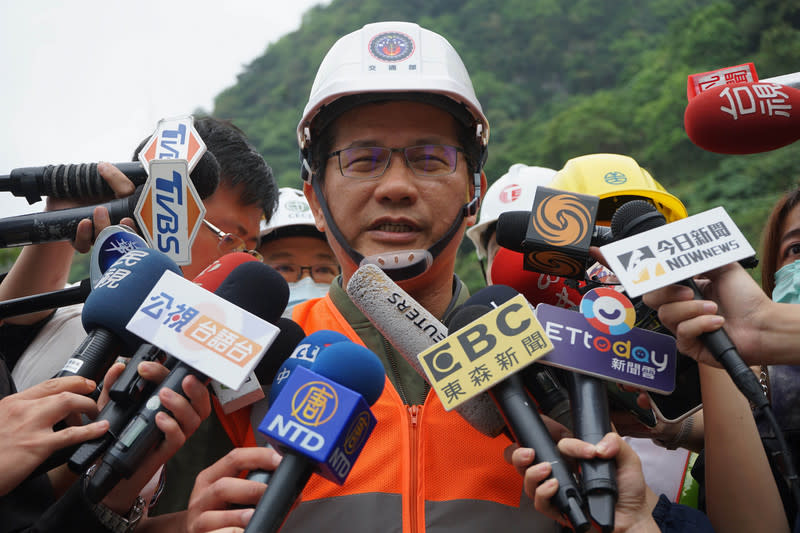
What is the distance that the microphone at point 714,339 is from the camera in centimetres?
171

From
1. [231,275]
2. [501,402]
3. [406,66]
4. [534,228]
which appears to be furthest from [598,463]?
[406,66]

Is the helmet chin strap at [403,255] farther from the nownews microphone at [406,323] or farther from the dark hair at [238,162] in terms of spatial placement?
the dark hair at [238,162]

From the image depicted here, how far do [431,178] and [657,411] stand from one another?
1.18 meters

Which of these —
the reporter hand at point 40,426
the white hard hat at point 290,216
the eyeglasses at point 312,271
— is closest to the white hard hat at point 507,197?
the eyeglasses at point 312,271

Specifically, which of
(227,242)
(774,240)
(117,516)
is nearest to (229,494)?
(117,516)

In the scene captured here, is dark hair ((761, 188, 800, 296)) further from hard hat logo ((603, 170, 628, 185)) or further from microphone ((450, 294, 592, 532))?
microphone ((450, 294, 592, 532))

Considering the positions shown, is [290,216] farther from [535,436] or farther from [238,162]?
[535,436]

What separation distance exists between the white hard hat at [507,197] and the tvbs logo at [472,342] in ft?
9.62

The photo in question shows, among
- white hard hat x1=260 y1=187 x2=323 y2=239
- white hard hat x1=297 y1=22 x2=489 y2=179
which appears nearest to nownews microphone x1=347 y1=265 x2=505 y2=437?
white hard hat x1=297 y1=22 x2=489 y2=179

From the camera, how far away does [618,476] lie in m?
1.74

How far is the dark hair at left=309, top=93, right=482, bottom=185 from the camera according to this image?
9.47 feet

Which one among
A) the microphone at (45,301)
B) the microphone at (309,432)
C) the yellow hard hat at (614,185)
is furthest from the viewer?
the yellow hard hat at (614,185)

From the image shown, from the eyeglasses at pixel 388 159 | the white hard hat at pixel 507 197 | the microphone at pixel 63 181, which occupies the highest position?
the microphone at pixel 63 181

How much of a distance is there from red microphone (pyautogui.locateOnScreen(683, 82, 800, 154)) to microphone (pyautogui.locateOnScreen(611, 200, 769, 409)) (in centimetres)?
54
